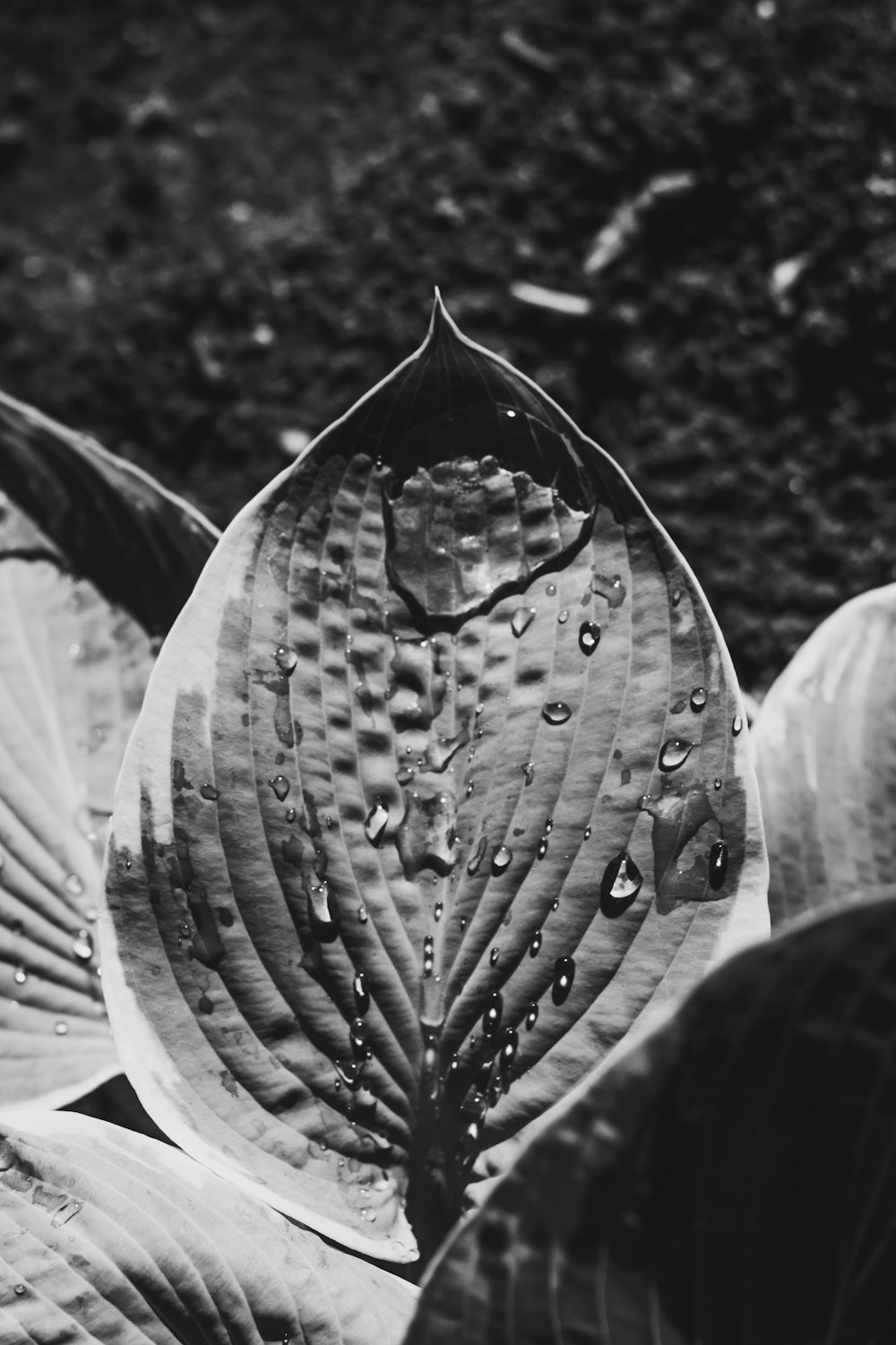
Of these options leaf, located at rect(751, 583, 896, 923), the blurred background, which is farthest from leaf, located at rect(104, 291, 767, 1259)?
the blurred background

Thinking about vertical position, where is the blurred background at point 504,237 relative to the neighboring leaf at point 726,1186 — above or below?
above

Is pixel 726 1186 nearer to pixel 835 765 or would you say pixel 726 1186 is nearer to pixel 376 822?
pixel 376 822

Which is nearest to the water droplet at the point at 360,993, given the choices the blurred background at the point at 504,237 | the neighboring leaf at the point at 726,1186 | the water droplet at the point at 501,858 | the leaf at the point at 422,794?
the leaf at the point at 422,794

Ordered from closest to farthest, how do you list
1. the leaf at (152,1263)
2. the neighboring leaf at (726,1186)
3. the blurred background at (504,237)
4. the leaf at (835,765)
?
the neighboring leaf at (726,1186) < the leaf at (152,1263) < the leaf at (835,765) < the blurred background at (504,237)

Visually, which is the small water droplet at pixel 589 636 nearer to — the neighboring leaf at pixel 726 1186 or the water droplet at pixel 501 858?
the water droplet at pixel 501 858

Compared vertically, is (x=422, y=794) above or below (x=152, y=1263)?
above

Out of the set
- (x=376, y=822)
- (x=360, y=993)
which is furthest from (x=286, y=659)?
(x=360, y=993)

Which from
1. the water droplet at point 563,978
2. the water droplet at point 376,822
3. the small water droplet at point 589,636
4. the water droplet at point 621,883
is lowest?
the water droplet at point 563,978

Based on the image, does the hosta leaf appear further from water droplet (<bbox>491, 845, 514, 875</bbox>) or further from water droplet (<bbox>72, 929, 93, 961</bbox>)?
water droplet (<bbox>491, 845, 514, 875</bbox>)
